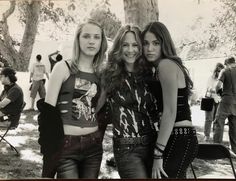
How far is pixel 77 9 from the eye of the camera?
9.12 ft

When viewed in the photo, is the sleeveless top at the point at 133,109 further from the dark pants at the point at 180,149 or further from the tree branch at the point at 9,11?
the tree branch at the point at 9,11

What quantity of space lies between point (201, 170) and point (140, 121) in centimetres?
79

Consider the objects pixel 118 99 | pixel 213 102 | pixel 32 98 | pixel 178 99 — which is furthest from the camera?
pixel 213 102

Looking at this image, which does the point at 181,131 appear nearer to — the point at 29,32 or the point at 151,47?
the point at 151,47

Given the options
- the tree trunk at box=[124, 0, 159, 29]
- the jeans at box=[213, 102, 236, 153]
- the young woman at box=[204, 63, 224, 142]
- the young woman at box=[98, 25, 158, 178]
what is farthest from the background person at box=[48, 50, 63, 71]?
the jeans at box=[213, 102, 236, 153]

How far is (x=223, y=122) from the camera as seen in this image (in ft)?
9.45

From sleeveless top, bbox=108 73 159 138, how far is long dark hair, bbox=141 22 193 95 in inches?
10.9

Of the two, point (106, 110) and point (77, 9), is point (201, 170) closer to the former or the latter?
point (106, 110)

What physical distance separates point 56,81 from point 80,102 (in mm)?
241

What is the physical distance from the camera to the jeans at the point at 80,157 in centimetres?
252

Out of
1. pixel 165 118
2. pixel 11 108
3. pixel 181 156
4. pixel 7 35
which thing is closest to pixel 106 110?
pixel 165 118

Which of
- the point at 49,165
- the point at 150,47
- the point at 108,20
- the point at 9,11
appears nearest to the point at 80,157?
the point at 49,165

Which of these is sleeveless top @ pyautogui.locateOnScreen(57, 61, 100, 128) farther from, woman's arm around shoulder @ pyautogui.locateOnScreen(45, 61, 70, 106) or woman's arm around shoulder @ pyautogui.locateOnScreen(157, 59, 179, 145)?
woman's arm around shoulder @ pyautogui.locateOnScreen(157, 59, 179, 145)

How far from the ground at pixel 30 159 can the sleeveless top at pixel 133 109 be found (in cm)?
30
